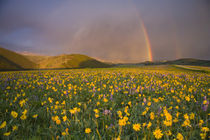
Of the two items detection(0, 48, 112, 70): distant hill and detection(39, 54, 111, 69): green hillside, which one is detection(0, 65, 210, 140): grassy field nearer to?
detection(0, 48, 112, 70): distant hill

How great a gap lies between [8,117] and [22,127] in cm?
87

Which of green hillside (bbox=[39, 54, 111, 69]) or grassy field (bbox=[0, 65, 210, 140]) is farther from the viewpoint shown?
green hillside (bbox=[39, 54, 111, 69])

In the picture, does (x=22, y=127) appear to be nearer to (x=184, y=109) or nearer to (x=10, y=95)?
(x=10, y=95)

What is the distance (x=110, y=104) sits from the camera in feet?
12.8

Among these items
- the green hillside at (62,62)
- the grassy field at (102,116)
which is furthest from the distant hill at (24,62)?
the grassy field at (102,116)

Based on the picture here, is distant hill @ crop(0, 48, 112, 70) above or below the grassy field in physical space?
above

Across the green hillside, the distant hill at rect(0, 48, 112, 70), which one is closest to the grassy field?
the distant hill at rect(0, 48, 112, 70)

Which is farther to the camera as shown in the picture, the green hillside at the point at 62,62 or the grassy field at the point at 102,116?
the green hillside at the point at 62,62

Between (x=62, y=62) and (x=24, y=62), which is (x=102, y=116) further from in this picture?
(x=62, y=62)

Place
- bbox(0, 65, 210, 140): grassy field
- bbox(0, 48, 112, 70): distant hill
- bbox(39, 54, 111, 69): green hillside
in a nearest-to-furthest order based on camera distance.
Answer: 1. bbox(0, 65, 210, 140): grassy field
2. bbox(0, 48, 112, 70): distant hill
3. bbox(39, 54, 111, 69): green hillside

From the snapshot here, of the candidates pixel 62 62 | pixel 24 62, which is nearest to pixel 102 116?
pixel 24 62

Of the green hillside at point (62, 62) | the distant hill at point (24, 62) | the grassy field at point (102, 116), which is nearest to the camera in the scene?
the grassy field at point (102, 116)

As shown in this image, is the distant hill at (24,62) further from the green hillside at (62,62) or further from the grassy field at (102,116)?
the grassy field at (102,116)

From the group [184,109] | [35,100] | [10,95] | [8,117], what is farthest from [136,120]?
[10,95]
